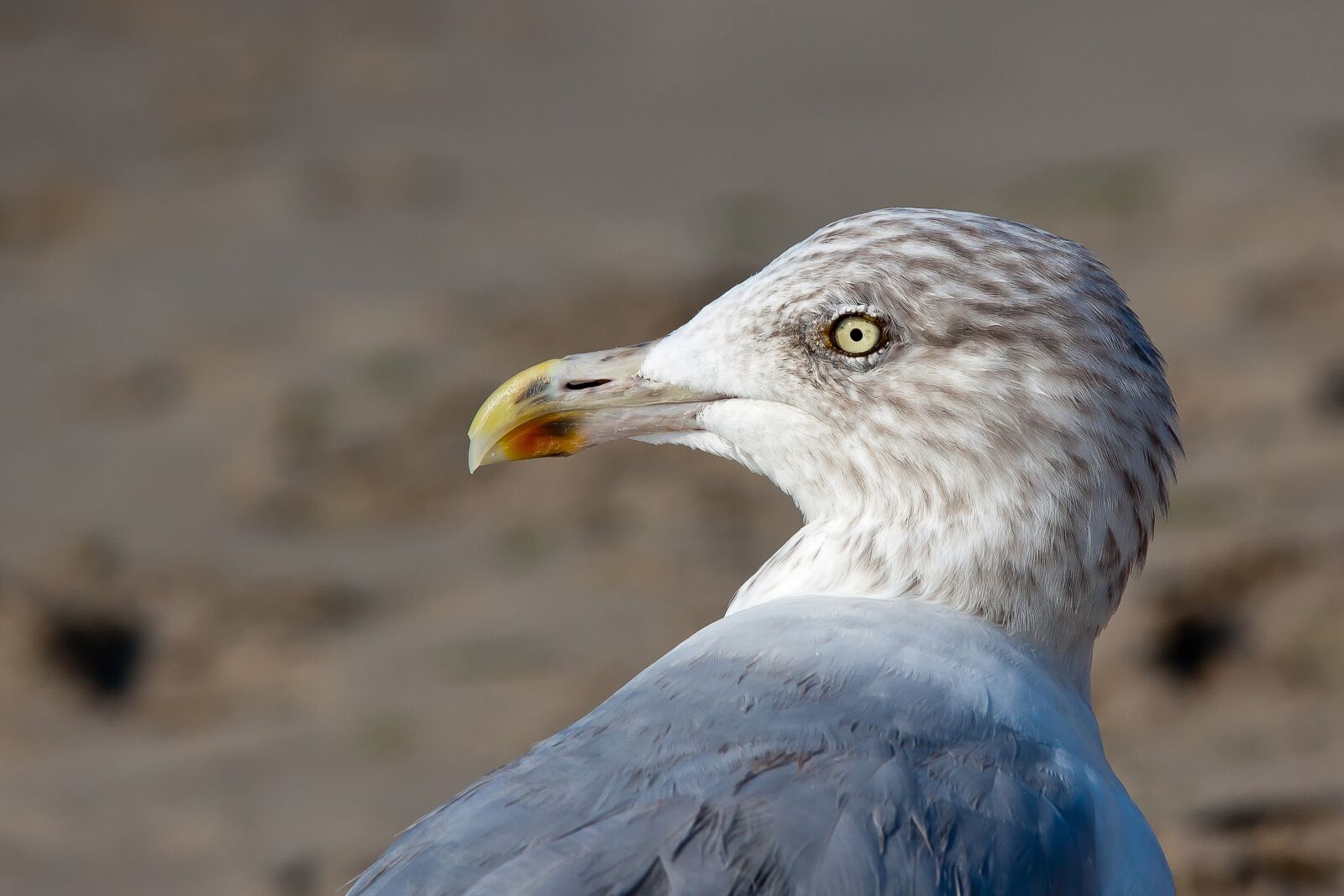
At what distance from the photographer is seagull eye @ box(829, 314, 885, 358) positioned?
7.17 ft

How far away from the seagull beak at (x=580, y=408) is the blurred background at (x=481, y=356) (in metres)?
1.84

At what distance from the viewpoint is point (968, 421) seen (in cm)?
214

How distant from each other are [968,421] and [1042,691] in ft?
1.20

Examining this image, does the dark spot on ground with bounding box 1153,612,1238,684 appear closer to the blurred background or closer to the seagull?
the blurred background

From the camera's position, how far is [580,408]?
2348mm

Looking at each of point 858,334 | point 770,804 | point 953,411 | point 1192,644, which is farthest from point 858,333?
point 1192,644

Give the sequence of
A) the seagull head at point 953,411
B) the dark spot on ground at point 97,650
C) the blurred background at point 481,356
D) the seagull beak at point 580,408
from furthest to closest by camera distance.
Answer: the dark spot on ground at point 97,650 → the blurred background at point 481,356 → the seagull beak at point 580,408 → the seagull head at point 953,411

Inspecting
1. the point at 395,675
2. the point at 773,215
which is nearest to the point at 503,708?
the point at 395,675

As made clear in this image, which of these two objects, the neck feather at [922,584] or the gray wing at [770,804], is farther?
the neck feather at [922,584]

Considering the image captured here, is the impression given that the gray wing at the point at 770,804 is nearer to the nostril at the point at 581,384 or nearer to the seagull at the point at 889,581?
the seagull at the point at 889,581

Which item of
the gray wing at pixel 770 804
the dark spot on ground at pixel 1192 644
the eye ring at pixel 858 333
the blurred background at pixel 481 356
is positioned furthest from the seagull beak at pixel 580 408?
the dark spot on ground at pixel 1192 644

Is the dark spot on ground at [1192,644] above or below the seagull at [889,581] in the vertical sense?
below

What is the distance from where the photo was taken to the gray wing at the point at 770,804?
1678 millimetres

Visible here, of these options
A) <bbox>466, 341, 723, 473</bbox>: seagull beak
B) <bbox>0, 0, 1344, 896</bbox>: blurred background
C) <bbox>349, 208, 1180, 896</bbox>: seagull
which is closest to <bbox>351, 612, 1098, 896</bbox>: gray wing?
<bbox>349, 208, 1180, 896</bbox>: seagull
